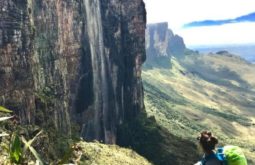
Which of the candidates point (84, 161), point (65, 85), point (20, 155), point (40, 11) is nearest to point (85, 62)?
point (65, 85)

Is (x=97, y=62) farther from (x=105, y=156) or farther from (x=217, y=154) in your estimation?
(x=217, y=154)

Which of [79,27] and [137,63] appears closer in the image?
[79,27]

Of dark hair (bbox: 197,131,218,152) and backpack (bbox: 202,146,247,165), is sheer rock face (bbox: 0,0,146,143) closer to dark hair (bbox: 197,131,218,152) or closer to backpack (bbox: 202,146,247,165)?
dark hair (bbox: 197,131,218,152)

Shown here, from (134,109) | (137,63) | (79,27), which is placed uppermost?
(79,27)

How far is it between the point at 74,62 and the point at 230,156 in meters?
93.3

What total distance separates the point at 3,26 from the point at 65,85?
36.9m

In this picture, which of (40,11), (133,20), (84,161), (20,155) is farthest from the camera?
(133,20)

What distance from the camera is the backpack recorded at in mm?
14812

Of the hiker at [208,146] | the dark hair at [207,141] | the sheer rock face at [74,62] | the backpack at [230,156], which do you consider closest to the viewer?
the backpack at [230,156]

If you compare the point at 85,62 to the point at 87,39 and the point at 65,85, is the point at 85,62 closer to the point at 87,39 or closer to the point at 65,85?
the point at 87,39

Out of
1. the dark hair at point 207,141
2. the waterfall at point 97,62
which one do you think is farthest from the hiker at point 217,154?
the waterfall at point 97,62

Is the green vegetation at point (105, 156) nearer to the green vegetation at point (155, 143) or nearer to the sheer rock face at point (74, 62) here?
the sheer rock face at point (74, 62)

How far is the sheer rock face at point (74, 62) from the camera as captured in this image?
69.1 m

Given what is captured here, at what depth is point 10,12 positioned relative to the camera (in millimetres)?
67375
